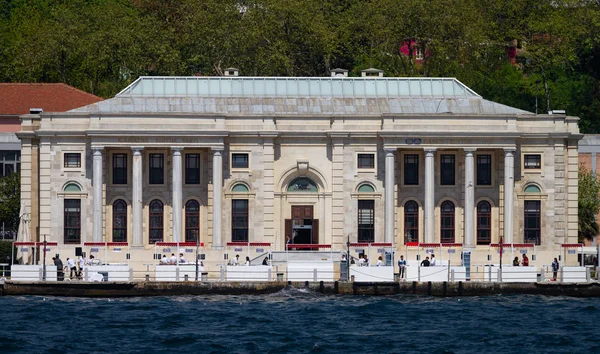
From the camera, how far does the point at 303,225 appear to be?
5241 inches

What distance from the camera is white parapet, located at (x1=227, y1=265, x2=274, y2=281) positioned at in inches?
4582

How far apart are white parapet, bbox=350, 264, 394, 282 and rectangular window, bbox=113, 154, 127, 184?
68.0 feet

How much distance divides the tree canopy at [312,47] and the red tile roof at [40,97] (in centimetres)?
944

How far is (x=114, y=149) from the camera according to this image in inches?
5182

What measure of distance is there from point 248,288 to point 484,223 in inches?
876

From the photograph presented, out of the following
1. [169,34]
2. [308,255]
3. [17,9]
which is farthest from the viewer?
[17,9]

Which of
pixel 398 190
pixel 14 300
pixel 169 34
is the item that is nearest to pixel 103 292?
pixel 14 300

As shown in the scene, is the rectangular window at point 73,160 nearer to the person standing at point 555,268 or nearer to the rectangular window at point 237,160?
the rectangular window at point 237,160

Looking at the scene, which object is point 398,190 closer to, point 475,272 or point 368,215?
point 368,215

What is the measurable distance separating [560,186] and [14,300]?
36.2 m

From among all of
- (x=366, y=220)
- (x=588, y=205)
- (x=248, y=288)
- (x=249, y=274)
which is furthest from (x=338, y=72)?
(x=248, y=288)

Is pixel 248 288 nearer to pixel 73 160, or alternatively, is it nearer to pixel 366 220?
pixel 366 220

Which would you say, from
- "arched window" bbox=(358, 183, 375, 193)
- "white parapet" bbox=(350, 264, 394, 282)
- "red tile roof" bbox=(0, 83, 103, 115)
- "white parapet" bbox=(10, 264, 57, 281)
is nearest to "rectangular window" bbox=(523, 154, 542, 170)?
"arched window" bbox=(358, 183, 375, 193)

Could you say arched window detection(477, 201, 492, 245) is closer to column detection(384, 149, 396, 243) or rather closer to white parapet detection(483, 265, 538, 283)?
column detection(384, 149, 396, 243)
